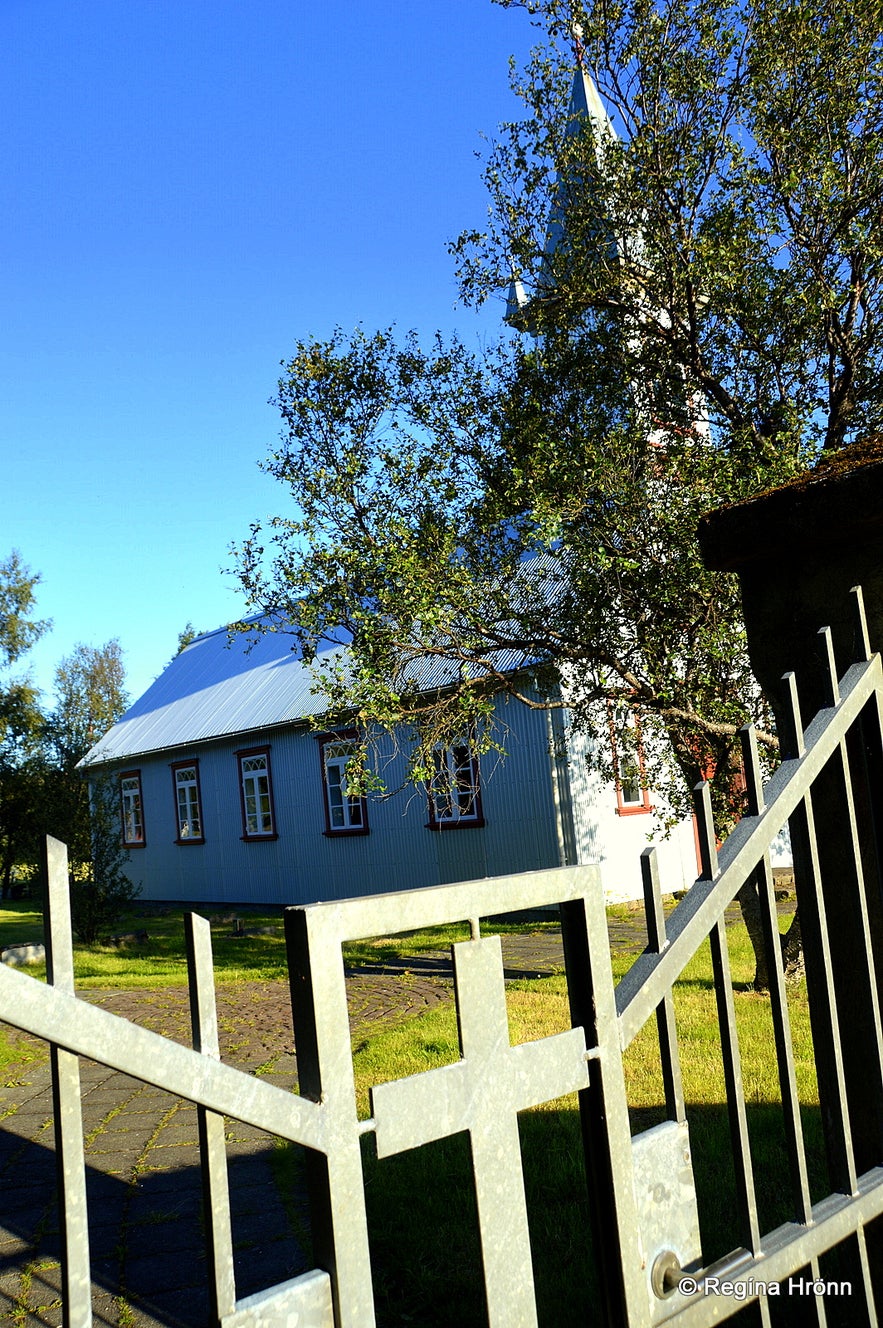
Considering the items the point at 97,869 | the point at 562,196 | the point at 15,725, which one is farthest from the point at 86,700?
the point at 562,196

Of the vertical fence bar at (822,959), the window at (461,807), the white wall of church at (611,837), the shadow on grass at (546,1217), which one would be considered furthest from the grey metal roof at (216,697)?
the vertical fence bar at (822,959)

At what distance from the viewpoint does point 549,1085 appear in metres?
1.56

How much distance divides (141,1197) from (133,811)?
24.2 metres

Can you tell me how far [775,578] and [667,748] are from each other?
7435 mm

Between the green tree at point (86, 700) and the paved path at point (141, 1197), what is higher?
the green tree at point (86, 700)

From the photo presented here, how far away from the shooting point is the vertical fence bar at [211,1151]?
3.98 feet

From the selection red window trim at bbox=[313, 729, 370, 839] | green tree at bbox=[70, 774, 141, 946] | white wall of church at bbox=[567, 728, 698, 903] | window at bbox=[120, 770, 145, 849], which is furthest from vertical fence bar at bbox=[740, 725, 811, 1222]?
window at bbox=[120, 770, 145, 849]

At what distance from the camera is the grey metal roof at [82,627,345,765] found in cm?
2142

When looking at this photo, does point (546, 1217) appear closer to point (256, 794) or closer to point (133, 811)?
point (256, 794)

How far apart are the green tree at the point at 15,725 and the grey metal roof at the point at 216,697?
305cm

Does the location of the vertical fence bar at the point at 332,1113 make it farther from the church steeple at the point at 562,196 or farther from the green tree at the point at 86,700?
the green tree at the point at 86,700

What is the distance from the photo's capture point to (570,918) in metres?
1.65

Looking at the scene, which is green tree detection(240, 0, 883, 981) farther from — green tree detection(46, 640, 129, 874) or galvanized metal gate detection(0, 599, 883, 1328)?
green tree detection(46, 640, 129, 874)

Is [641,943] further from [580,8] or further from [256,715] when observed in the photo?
[256,715]
